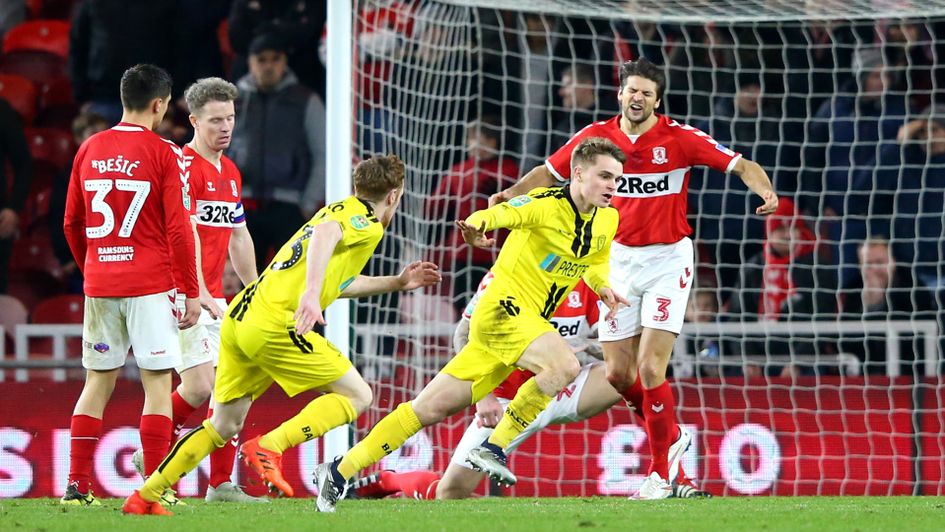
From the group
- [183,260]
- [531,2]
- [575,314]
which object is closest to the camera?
[183,260]

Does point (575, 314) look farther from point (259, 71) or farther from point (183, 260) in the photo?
point (259, 71)

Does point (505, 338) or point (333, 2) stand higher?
point (333, 2)

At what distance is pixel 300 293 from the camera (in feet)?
19.2

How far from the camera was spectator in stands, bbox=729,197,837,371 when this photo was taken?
9930 mm

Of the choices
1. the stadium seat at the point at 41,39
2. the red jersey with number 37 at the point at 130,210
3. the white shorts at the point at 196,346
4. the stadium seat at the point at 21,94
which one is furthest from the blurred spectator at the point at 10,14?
the red jersey with number 37 at the point at 130,210

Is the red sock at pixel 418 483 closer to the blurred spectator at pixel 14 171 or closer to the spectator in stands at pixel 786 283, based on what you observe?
the spectator in stands at pixel 786 283

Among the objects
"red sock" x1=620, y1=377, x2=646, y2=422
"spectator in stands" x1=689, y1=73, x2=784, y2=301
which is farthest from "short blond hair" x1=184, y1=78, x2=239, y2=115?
"spectator in stands" x1=689, y1=73, x2=784, y2=301

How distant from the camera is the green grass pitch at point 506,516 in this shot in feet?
17.3

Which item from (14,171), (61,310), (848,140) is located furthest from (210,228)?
(848,140)

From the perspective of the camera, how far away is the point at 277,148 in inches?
416

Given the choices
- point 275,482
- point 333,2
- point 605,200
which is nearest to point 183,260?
point 275,482

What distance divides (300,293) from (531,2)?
3.76 m

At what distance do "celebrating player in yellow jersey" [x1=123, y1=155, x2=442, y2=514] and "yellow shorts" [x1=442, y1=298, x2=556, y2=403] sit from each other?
2.24 ft

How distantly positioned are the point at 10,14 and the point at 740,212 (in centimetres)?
635
